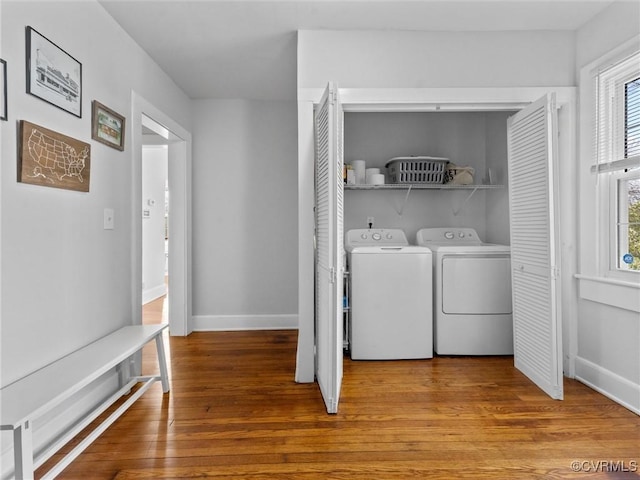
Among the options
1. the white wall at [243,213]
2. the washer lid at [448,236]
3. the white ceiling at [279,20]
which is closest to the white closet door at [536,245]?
the white ceiling at [279,20]

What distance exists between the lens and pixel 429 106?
2766mm

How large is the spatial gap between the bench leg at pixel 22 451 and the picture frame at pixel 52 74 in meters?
1.42

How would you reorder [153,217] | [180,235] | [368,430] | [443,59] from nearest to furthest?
[368,430], [443,59], [180,235], [153,217]

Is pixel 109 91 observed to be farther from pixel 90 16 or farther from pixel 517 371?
pixel 517 371

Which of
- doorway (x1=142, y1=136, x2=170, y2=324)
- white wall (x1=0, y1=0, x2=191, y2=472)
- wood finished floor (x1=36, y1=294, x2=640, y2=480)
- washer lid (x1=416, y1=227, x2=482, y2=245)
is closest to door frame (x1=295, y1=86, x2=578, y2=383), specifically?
wood finished floor (x1=36, y1=294, x2=640, y2=480)

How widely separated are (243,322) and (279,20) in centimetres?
283

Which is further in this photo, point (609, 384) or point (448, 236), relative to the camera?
point (448, 236)

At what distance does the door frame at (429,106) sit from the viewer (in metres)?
2.70

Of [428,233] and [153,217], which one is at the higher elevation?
[153,217]

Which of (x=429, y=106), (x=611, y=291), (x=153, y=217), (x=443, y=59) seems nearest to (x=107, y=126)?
(x=429, y=106)

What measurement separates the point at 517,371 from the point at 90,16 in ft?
11.9

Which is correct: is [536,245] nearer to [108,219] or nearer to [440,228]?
[440,228]

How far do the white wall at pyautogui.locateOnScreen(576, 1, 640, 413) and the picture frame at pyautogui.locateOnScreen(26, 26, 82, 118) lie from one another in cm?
310

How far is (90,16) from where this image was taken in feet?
7.41
